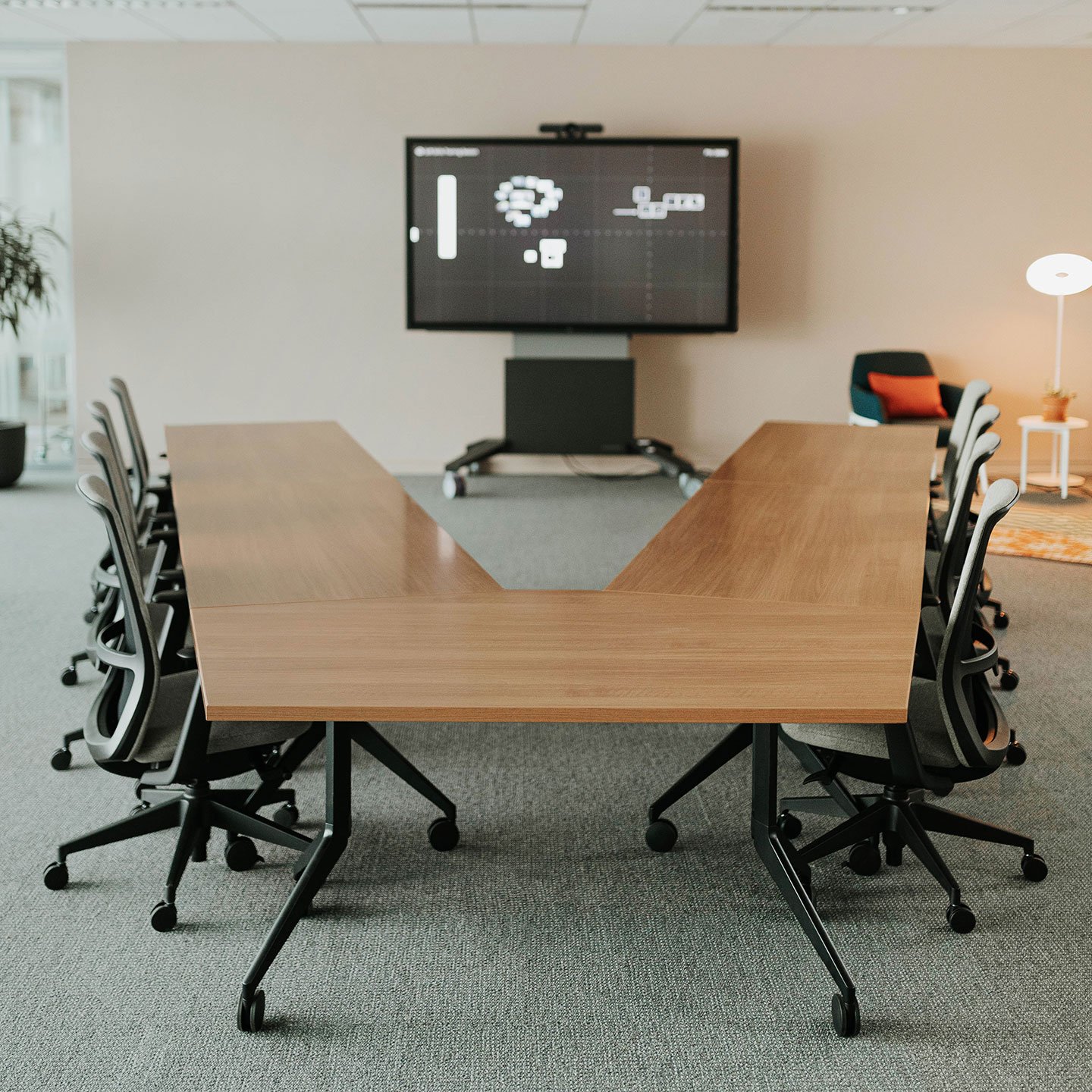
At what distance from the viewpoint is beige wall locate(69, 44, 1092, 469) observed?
24.5 ft

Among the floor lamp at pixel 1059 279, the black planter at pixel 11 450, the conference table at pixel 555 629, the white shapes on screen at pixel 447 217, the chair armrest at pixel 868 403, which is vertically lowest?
the conference table at pixel 555 629

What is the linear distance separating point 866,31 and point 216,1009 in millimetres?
6871

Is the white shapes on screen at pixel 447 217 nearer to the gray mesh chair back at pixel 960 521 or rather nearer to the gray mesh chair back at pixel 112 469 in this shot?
the gray mesh chair back at pixel 112 469

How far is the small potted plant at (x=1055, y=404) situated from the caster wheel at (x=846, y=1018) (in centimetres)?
589

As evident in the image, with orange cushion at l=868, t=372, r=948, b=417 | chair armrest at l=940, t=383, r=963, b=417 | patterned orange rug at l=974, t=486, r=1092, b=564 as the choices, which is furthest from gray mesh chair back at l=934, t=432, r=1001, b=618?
chair armrest at l=940, t=383, r=963, b=417

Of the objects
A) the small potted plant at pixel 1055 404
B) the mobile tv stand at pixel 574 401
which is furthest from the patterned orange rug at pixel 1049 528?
the mobile tv stand at pixel 574 401

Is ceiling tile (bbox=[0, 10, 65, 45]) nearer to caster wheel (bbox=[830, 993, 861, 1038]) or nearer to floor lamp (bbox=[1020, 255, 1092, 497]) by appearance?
floor lamp (bbox=[1020, 255, 1092, 497])

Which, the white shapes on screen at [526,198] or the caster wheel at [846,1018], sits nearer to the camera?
the caster wheel at [846,1018]

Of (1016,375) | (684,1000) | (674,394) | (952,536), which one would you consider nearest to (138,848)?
(684,1000)

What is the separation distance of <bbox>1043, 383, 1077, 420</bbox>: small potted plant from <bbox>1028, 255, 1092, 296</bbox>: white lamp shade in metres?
0.67

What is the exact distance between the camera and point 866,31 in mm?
7016

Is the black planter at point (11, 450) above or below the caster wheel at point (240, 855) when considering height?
above

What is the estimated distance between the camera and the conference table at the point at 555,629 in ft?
6.34

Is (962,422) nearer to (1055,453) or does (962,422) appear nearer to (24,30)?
(1055,453)
